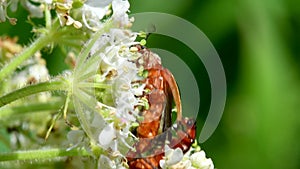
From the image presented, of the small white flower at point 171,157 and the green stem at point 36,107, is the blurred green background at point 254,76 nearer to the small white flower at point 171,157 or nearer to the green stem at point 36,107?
the green stem at point 36,107

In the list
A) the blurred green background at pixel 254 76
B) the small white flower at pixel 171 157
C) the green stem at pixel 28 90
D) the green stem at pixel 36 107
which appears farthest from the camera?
the blurred green background at pixel 254 76

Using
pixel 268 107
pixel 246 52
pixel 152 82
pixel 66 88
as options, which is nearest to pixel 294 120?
pixel 268 107

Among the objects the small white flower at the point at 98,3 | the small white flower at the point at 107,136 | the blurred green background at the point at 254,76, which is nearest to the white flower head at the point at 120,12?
the small white flower at the point at 98,3

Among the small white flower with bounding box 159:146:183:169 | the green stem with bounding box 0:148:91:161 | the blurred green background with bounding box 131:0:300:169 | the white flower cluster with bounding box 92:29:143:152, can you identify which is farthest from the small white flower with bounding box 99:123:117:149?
the blurred green background with bounding box 131:0:300:169

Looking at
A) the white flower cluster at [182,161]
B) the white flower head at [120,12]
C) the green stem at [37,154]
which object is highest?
the white flower head at [120,12]

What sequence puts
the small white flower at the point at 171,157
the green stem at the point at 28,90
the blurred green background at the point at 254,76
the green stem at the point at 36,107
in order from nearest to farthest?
the green stem at the point at 28,90 < the small white flower at the point at 171,157 < the green stem at the point at 36,107 < the blurred green background at the point at 254,76
